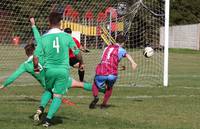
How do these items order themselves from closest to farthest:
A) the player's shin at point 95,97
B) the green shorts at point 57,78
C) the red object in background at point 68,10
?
the green shorts at point 57,78
the player's shin at point 95,97
the red object in background at point 68,10

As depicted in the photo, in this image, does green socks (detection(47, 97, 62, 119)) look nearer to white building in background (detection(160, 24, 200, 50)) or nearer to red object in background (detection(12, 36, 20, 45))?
red object in background (detection(12, 36, 20, 45))

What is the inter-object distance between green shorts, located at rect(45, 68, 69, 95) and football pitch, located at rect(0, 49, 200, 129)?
24.7 inches

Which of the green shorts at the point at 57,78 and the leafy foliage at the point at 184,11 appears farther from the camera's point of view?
the leafy foliage at the point at 184,11

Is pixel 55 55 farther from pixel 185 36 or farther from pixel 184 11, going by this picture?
pixel 184 11


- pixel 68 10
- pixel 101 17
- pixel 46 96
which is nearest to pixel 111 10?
pixel 101 17

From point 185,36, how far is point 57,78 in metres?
45.3

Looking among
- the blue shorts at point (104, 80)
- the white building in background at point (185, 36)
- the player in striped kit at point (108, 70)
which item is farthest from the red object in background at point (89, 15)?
the white building in background at point (185, 36)

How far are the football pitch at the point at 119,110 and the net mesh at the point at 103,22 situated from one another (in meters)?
4.13

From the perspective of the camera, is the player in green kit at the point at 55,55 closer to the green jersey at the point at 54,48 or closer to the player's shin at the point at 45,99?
the green jersey at the point at 54,48

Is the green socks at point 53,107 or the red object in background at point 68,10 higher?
the red object in background at point 68,10

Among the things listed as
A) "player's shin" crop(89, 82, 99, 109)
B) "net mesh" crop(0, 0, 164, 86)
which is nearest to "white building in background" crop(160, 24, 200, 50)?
"net mesh" crop(0, 0, 164, 86)

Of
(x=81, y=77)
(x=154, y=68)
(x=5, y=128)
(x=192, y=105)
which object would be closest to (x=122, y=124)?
(x=5, y=128)

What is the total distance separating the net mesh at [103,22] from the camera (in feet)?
65.2

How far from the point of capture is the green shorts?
29.5 feet
